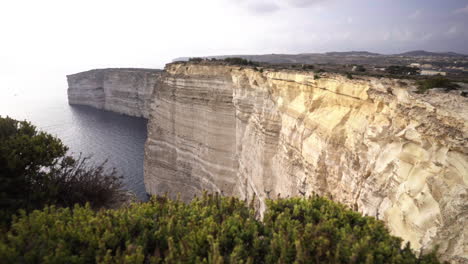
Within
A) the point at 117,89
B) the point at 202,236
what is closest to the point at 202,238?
the point at 202,236

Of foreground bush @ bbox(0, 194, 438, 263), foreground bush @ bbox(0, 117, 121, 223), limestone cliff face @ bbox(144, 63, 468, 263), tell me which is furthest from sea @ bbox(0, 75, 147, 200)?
foreground bush @ bbox(0, 194, 438, 263)

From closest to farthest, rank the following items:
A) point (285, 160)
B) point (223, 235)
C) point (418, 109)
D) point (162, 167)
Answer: point (223, 235)
point (418, 109)
point (285, 160)
point (162, 167)

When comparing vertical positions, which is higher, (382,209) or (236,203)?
(236,203)

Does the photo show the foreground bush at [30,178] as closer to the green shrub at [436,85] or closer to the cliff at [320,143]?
the cliff at [320,143]

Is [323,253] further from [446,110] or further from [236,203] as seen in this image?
[446,110]

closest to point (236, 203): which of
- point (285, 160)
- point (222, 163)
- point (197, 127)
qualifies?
point (285, 160)

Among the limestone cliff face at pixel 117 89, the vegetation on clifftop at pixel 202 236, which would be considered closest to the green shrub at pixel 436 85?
the vegetation on clifftop at pixel 202 236

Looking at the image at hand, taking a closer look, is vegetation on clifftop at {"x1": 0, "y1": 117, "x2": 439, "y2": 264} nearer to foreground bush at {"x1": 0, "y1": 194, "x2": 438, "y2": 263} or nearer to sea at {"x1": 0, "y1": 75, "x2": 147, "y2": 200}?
foreground bush at {"x1": 0, "y1": 194, "x2": 438, "y2": 263}
